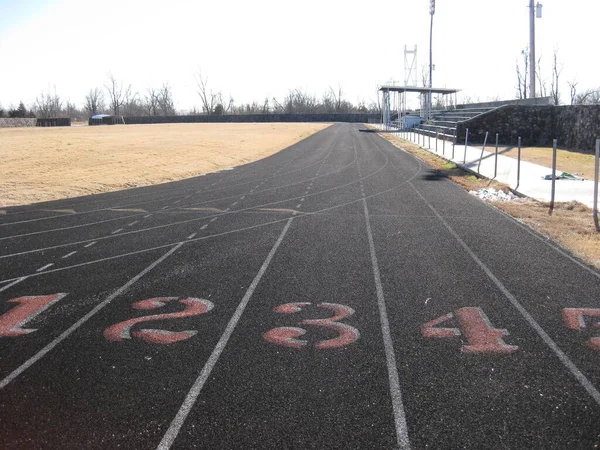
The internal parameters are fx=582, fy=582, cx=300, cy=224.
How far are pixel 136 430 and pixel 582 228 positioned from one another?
1008 cm

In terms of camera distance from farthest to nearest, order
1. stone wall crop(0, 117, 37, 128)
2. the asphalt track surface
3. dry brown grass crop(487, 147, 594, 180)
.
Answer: stone wall crop(0, 117, 37, 128)
dry brown grass crop(487, 147, 594, 180)
the asphalt track surface

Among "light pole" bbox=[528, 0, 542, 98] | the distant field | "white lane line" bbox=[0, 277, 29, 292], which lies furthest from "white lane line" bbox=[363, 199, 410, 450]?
"light pole" bbox=[528, 0, 542, 98]

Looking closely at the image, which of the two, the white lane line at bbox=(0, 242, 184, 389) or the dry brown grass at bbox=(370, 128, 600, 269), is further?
the dry brown grass at bbox=(370, 128, 600, 269)

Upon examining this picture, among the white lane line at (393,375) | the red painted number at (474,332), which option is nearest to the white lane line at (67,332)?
the white lane line at (393,375)

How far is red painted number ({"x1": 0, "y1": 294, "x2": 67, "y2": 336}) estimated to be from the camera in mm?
6621

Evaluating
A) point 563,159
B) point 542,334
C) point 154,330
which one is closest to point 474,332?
point 542,334

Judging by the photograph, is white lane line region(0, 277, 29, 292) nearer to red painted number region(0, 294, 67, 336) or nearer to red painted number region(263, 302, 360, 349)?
red painted number region(0, 294, 67, 336)

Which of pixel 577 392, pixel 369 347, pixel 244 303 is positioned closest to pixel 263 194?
pixel 244 303

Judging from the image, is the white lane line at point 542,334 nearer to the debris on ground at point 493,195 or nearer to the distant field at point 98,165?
the debris on ground at point 493,195

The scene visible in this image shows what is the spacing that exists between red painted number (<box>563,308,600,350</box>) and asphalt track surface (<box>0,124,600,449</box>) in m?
0.04

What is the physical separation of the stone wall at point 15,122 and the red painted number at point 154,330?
91.7 metres

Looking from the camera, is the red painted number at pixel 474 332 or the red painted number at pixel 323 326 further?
the red painted number at pixel 323 326

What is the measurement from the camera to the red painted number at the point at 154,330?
6.29 m

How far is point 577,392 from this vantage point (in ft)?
16.1
